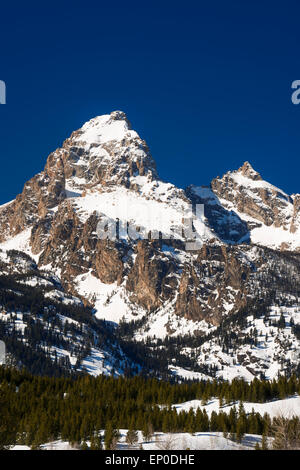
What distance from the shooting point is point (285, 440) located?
8775 cm

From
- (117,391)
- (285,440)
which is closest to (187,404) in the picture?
(117,391)

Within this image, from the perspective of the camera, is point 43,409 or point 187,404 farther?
point 187,404

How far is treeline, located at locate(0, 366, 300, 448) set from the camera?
125m

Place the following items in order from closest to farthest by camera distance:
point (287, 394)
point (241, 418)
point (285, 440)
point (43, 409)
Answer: point (285, 440) < point (241, 418) < point (43, 409) < point (287, 394)

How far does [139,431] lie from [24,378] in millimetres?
74099

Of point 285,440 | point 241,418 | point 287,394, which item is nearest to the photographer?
point 285,440

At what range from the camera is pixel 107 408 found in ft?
502

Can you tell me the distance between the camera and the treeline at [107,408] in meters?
125

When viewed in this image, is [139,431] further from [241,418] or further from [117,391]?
[117,391]
